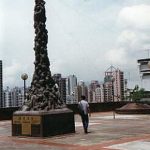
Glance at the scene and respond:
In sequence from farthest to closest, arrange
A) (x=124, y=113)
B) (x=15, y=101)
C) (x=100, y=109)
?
(x=15, y=101) → (x=100, y=109) → (x=124, y=113)

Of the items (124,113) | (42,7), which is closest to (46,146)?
(42,7)

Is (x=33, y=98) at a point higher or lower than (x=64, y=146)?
higher

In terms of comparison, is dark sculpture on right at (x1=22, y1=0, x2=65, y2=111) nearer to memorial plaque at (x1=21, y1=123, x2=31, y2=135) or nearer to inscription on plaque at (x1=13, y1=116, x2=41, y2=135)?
inscription on plaque at (x1=13, y1=116, x2=41, y2=135)

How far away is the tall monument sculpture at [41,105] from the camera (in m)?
17.5

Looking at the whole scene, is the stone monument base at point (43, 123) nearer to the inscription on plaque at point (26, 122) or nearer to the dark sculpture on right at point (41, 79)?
the inscription on plaque at point (26, 122)

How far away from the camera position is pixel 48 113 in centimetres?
1762

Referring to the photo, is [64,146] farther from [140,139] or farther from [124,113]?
[124,113]

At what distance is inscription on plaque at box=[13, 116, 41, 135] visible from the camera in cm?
1747

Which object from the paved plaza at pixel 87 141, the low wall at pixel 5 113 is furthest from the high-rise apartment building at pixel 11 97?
the paved plaza at pixel 87 141

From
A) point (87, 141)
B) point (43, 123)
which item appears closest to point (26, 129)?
point (43, 123)

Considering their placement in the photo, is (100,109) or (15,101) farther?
(15,101)

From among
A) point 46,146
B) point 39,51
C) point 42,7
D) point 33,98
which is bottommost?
point 46,146

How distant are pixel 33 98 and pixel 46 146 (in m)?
3.96

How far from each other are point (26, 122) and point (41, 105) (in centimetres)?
94
